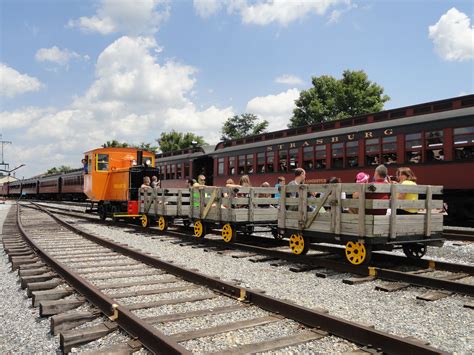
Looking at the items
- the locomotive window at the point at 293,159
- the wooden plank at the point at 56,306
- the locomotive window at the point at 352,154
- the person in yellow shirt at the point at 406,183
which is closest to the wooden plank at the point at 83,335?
the wooden plank at the point at 56,306

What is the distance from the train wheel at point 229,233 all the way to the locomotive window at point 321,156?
7542 millimetres

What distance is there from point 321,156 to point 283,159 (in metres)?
2.14

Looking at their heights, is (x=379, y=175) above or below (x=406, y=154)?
below

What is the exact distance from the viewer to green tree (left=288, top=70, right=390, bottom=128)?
174 feet

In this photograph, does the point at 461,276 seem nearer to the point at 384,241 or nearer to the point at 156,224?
the point at 384,241

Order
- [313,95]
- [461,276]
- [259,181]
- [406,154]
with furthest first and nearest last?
[313,95] < [259,181] < [406,154] < [461,276]

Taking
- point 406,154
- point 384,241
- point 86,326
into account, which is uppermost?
point 406,154

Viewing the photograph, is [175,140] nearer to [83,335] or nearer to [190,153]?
[190,153]

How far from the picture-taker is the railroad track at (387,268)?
516cm

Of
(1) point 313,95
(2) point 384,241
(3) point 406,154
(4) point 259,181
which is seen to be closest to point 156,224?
(4) point 259,181

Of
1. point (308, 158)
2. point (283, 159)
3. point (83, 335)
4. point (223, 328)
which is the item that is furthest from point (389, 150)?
point (83, 335)

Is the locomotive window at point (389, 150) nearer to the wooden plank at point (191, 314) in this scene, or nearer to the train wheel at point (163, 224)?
the train wheel at point (163, 224)

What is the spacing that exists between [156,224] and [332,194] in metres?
9.10

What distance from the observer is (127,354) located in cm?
313
